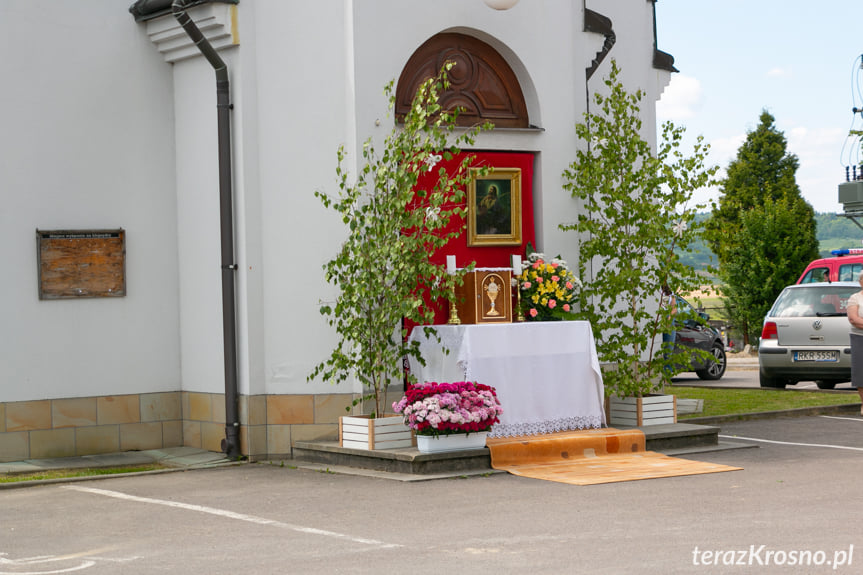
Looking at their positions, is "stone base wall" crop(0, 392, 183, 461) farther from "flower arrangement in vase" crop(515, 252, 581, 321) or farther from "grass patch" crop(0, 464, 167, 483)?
"flower arrangement in vase" crop(515, 252, 581, 321)

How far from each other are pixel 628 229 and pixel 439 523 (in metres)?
5.79

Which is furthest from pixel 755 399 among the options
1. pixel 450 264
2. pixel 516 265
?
pixel 450 264

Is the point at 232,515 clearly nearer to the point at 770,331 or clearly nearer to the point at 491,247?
the point at 491,247

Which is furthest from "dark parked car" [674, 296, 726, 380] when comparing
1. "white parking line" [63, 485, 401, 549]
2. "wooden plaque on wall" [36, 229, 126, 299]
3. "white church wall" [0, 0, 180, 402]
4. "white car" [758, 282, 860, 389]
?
"white parking line" [63, 485, 401, 549]

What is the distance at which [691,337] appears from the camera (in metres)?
23.8

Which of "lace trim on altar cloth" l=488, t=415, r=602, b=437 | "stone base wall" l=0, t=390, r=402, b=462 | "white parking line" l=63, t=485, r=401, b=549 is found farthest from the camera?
"stone base wall" l=0, t=390, r=402, b=462

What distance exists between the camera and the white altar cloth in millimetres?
11758

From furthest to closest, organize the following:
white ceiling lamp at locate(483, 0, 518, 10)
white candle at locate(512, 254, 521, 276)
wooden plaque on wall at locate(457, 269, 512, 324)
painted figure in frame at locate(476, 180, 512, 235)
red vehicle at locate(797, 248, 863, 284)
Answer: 1. red vehicle at locate(797, 248, 863, 284)
2. painted figure in frame at locate(476, 180, 512, 235)
3. white ceiling lamp at locate(483, 0, 518, 10)
4. white candle at locate(512, 254, 521, 276)
5. wooden plaque on wall at locate(457, 269, 512, 324)

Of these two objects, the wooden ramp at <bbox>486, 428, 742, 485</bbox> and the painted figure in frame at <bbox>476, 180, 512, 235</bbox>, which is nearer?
the wooden ramp at <bbox>486, 428, 742, 485</bbox>

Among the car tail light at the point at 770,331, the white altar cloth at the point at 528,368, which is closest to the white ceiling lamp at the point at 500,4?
the white altar cloth at the point at 528,368

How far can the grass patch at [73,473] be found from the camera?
11.5m

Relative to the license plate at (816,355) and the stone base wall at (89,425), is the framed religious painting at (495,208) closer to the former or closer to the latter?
the stone base wall at (89,425)

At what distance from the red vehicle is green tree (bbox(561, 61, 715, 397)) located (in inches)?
425

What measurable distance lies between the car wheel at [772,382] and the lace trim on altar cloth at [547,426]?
786 centimetres
